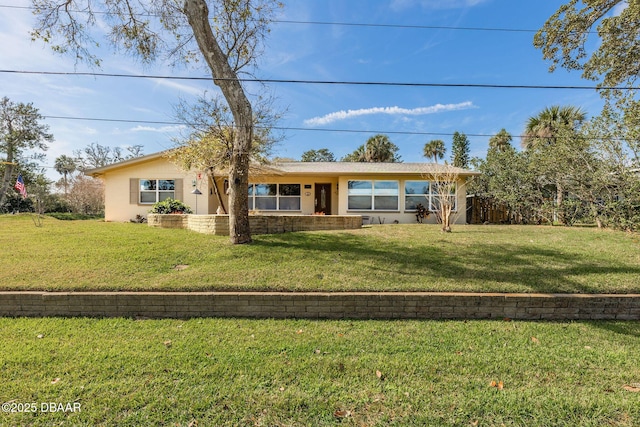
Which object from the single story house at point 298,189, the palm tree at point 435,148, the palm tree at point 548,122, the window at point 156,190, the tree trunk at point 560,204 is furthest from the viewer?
the palm tree at point 435,148

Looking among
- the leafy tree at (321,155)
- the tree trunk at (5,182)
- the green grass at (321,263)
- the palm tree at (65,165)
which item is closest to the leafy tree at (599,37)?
the green grass at (321,263)

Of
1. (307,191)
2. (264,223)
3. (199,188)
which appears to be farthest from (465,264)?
(199,188)

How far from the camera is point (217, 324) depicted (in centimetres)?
406

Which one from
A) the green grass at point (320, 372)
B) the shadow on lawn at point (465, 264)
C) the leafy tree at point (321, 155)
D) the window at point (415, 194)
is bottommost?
the green grass at point (320, 372)

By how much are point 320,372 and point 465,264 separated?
4.22 metres

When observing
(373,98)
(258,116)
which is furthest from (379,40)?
(258,116)

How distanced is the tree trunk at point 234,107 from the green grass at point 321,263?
725 millimetres

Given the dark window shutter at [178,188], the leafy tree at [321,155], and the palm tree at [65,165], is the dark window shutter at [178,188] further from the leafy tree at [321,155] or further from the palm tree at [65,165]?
the palm tree at [65,165]

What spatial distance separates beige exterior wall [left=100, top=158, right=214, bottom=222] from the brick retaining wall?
10.1 meters

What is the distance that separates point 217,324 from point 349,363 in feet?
6.64

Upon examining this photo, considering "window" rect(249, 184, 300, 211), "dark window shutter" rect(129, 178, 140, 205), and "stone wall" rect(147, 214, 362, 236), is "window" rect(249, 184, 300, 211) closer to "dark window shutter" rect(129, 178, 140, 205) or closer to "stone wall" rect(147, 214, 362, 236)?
"stone wall" rect(147, 214, 362, 236)

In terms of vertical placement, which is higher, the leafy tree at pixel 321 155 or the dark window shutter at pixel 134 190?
the leafy tree at pixel 321 155

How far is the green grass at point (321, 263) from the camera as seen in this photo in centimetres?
473

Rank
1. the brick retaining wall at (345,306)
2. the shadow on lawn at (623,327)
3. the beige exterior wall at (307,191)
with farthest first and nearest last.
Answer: the beige exterior wall at (307,191) → the brick retaining wall at (345,306) → the shadow on lawn at (623,327)
